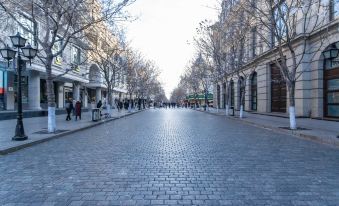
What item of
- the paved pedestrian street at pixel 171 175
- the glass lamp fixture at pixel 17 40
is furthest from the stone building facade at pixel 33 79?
the paved pedestrian street at pixel 171 175

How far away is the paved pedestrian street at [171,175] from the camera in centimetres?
501

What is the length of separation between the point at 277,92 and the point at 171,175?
2463 cm

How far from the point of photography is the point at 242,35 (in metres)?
25.2

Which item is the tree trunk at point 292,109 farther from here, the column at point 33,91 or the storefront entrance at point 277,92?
the column at point 33,91

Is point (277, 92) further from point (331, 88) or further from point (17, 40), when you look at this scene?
point (17, 40)

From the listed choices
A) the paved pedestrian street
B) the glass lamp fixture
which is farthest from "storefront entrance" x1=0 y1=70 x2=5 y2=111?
the paved pedestrian street

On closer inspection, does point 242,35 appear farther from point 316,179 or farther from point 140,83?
point 140,83

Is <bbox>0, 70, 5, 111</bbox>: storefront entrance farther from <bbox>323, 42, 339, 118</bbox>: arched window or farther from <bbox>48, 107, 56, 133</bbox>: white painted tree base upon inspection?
<bbox>323, 42, 339, 118</bbox>: arched window

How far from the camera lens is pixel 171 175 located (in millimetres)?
6457

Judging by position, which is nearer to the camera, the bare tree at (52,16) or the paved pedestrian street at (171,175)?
the paved pedestrian street at (171,175)

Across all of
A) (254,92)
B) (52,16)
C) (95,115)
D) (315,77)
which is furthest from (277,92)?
(52,16)

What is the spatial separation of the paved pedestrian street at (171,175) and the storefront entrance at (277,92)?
17863mm

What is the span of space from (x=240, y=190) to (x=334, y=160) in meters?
4.05

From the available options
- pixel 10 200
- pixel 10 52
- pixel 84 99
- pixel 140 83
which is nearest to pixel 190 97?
pixel 140 83
